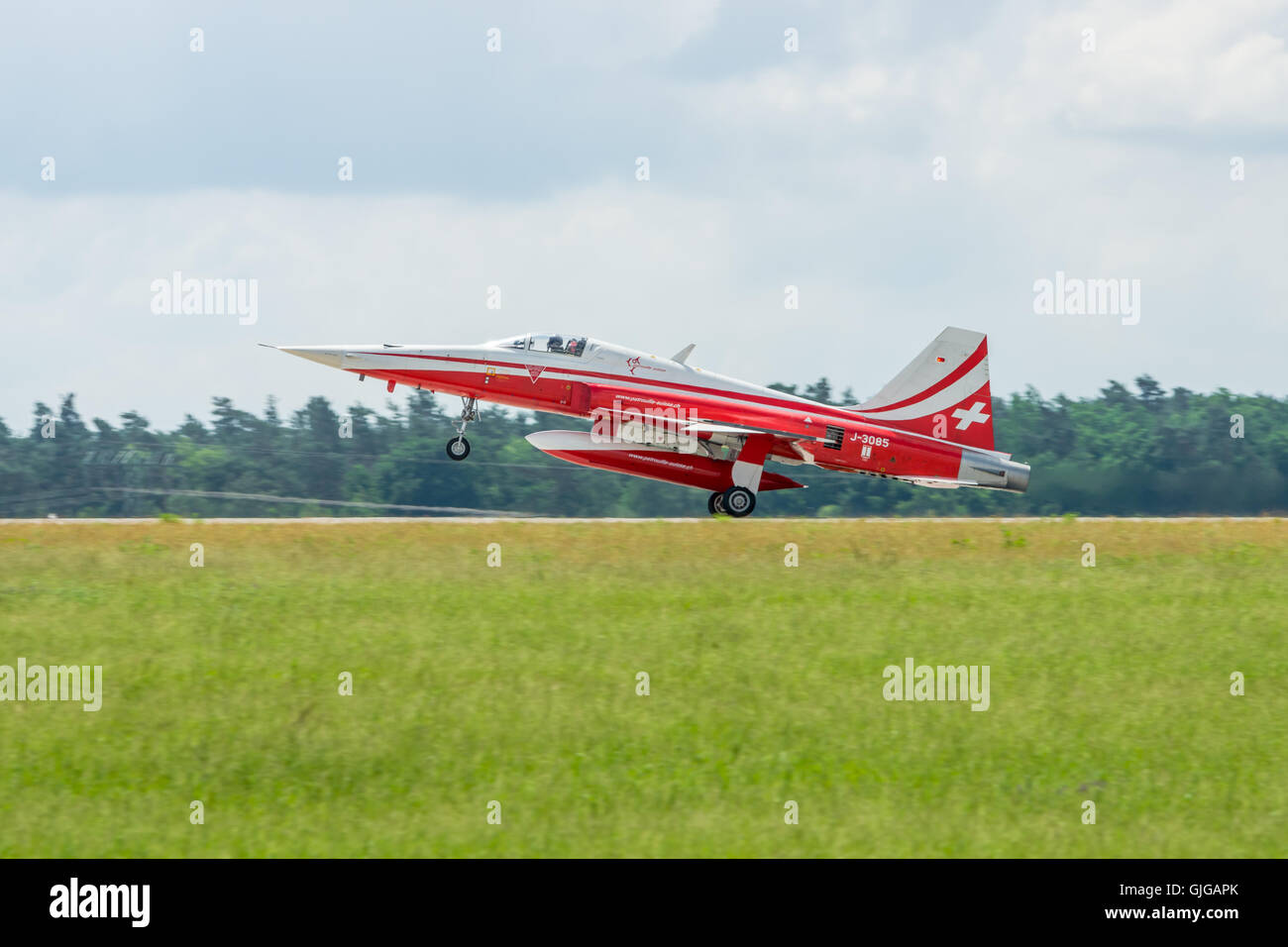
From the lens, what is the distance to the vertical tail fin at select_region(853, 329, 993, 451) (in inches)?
1237

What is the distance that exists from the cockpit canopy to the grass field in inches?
238

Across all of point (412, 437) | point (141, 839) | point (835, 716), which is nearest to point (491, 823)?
point (141, 839)

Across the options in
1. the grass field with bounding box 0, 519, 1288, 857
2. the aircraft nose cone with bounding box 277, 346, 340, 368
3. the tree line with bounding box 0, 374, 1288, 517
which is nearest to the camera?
the grass field with bounding box 0, 519, 1288, 857

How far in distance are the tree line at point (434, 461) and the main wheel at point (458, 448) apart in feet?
97.5

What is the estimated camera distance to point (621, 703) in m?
17.7

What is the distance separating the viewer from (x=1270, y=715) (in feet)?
60.1

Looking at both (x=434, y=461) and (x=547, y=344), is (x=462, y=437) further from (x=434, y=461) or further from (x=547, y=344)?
(x=434, y=461)

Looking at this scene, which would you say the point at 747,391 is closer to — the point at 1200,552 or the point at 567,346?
the point at 567,346

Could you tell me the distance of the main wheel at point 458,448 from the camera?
97.7 feet

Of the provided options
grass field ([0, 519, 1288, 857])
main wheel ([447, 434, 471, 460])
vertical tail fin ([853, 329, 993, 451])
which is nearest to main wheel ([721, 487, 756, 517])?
vertical tail fin ([853, 329, 993, 451])

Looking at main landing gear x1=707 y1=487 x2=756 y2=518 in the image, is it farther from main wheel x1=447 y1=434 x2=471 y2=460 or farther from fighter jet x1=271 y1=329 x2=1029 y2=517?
main wheel x1=447 y1=434 x2=471 y2=460

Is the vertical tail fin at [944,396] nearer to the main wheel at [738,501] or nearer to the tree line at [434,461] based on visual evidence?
the main wheel at [738,501]

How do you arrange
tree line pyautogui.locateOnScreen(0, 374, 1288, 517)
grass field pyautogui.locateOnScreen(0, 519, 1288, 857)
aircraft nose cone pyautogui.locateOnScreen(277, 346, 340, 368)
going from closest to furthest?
grass field pyautogui.locateOnScreen(0, 519, 1288, 857), aircraft nose cone pyautogui.locateOnScreen(277, 346, 340, 368), tree line pyautogui.locateOnScreen(0, 374, 1288, 517)

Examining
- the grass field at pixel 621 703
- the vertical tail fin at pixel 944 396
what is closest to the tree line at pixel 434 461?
the vertical tail fin at pixel 944 396
